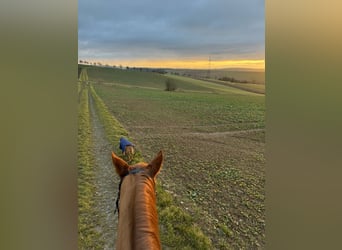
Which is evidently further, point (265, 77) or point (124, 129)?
point (124, 129)

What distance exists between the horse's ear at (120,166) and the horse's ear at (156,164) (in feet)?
0.26

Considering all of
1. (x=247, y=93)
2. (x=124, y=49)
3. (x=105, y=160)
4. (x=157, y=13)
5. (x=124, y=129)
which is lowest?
(x=105, y=160)

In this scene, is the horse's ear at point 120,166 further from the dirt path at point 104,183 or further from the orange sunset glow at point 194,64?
the orange sunset glow at point 194,64

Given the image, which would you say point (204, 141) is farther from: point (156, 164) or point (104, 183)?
point (104, 183)

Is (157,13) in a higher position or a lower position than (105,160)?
higher

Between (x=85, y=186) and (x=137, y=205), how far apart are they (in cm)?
24

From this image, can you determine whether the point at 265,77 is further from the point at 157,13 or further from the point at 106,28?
the point at 106,28

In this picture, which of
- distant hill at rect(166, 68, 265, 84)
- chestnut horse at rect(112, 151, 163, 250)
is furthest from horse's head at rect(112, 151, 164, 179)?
distant hill at rect(166, 68, 265, 84)

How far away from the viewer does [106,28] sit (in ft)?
3.91

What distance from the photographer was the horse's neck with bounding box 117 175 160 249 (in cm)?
97

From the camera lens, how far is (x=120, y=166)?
1.17 meters
